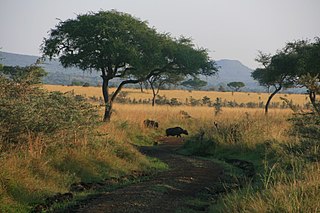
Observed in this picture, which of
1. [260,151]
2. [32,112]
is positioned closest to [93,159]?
[32,112]

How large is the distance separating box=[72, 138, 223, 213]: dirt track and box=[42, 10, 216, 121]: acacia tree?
8.77 metres

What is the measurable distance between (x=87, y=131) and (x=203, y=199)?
491cm

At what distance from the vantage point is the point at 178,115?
94.3ft

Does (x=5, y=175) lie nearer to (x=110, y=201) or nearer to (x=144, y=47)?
(x=110, y=201)

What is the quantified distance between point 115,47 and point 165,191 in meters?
12.7

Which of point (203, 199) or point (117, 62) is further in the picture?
point (117, 62)

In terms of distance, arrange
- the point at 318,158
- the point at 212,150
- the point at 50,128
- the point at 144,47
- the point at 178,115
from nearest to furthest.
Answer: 1. the point at 318,158
2. the point at 50,128
3. the point at 212,150
4. the point at 144,47
5. the point at 178,115

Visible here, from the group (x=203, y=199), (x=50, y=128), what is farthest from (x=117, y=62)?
Answer: (x=203, y=199)

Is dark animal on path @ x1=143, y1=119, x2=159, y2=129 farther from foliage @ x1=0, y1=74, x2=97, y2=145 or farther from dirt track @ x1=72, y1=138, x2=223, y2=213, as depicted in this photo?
foliage @ x1=0, y1=74, x2=97, y2=145

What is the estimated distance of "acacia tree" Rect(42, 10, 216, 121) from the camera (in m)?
21.2

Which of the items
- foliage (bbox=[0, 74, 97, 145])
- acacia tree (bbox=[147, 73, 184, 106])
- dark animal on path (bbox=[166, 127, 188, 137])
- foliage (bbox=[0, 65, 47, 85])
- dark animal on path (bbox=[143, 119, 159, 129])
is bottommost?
dark animal on path (bbox=[166, 127, 188, 137])

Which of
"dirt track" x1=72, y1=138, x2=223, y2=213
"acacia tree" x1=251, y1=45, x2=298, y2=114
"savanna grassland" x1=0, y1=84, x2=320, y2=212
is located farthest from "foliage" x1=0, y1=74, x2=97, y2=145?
"acacia tree" x1=251, y1=45, x2=298, y2=114

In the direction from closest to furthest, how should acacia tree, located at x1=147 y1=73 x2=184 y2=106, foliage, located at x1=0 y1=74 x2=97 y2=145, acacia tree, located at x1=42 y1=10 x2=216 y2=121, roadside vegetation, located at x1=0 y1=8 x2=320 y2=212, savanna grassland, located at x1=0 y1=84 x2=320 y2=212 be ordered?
savanna grassland, located at x1=0 y1=84 x2=320 y2=212 → roadside vegetation, located at x1=0 y1=8 x2=320 y2=212 → foliage, located at x1=0 y1=74 x2=97 y2=145 → acacia tree, located at x1=42 y1=10 x2=216 y2=121 → acacia tree, located at x1=147 y1=73 x2=184 y2=106

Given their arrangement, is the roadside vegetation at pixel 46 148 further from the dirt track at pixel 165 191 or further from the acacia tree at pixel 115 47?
the acacia tree at pixel 115 47
